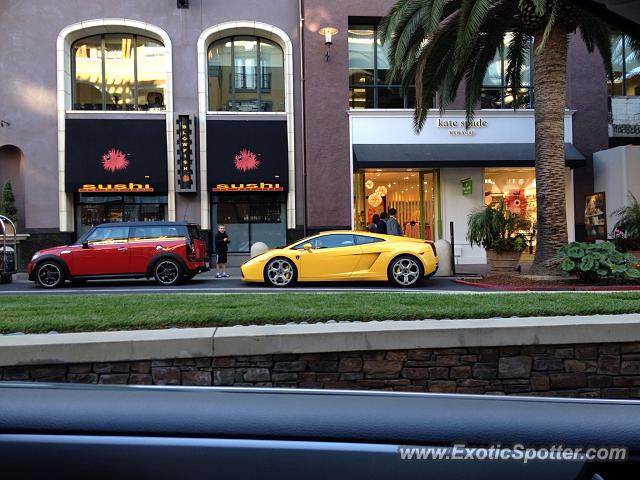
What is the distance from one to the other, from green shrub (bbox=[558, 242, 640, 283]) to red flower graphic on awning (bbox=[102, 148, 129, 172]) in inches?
593

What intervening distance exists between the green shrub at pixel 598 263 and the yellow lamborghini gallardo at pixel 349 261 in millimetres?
3003

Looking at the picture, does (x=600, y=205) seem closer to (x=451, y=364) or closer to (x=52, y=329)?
(x=451, y=364)

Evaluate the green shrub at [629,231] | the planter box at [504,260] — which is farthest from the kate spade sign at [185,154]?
the green shrub at [629,231]

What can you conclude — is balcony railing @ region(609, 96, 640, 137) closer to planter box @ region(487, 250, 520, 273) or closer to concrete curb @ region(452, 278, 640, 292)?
planter box @ region(487, 250, 520, 273)

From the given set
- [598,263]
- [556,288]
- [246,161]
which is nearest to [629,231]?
[598,263]

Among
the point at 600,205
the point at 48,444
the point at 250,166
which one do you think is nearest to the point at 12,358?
Answer: the point at 48,444

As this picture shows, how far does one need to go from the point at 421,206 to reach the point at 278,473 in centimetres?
2108

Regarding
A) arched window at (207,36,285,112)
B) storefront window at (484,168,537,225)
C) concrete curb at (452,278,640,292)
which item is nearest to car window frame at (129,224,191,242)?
concrete curb at (452,278,640,292)

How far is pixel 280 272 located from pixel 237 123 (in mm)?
8982

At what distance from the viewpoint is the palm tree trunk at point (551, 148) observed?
39.8ft

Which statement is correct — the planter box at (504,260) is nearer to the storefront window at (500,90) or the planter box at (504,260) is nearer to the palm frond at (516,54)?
the palm frond at (516,54)

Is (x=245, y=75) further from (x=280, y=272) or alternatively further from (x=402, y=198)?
(x=280, y=272)

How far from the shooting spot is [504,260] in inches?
528

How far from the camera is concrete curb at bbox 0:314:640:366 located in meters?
3.91
